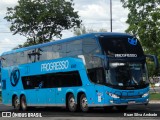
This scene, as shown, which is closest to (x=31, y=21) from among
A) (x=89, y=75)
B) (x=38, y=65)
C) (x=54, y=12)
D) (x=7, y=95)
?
(x=54, y=12)

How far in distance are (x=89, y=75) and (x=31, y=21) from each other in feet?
113

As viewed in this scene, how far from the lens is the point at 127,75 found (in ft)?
76.8

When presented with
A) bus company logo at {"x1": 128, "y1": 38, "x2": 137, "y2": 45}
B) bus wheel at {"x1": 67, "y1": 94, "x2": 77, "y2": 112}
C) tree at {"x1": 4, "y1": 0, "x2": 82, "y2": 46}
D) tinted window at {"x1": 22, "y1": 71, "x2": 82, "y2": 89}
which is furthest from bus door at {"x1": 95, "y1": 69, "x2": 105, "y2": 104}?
tree at {"x1": 4, "y1": 0, "x2": 82, "y2": 46}

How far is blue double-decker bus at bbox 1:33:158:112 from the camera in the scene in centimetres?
2322

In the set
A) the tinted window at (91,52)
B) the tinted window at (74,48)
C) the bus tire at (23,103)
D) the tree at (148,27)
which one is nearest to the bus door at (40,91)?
the bus tire at (23,103)

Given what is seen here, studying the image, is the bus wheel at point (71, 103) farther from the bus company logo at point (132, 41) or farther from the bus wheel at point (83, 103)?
the bus company logo at point (132, 41)

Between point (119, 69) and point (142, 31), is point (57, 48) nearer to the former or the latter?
point (119, 69)

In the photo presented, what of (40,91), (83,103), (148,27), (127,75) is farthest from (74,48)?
(148,27)

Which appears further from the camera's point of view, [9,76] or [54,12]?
[54,12]

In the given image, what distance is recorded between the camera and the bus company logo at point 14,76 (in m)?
31.1

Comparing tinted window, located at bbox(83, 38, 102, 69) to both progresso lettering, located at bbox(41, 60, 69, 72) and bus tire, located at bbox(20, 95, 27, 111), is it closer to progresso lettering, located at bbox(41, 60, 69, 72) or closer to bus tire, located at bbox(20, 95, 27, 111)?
progresso lettering, located at bbox(41, 60, 69, 72)

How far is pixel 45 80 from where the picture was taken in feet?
92.3

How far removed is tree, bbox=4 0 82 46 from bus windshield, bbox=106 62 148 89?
33.1 meters

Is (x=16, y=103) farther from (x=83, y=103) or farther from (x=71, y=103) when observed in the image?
(x=83, y=103)
